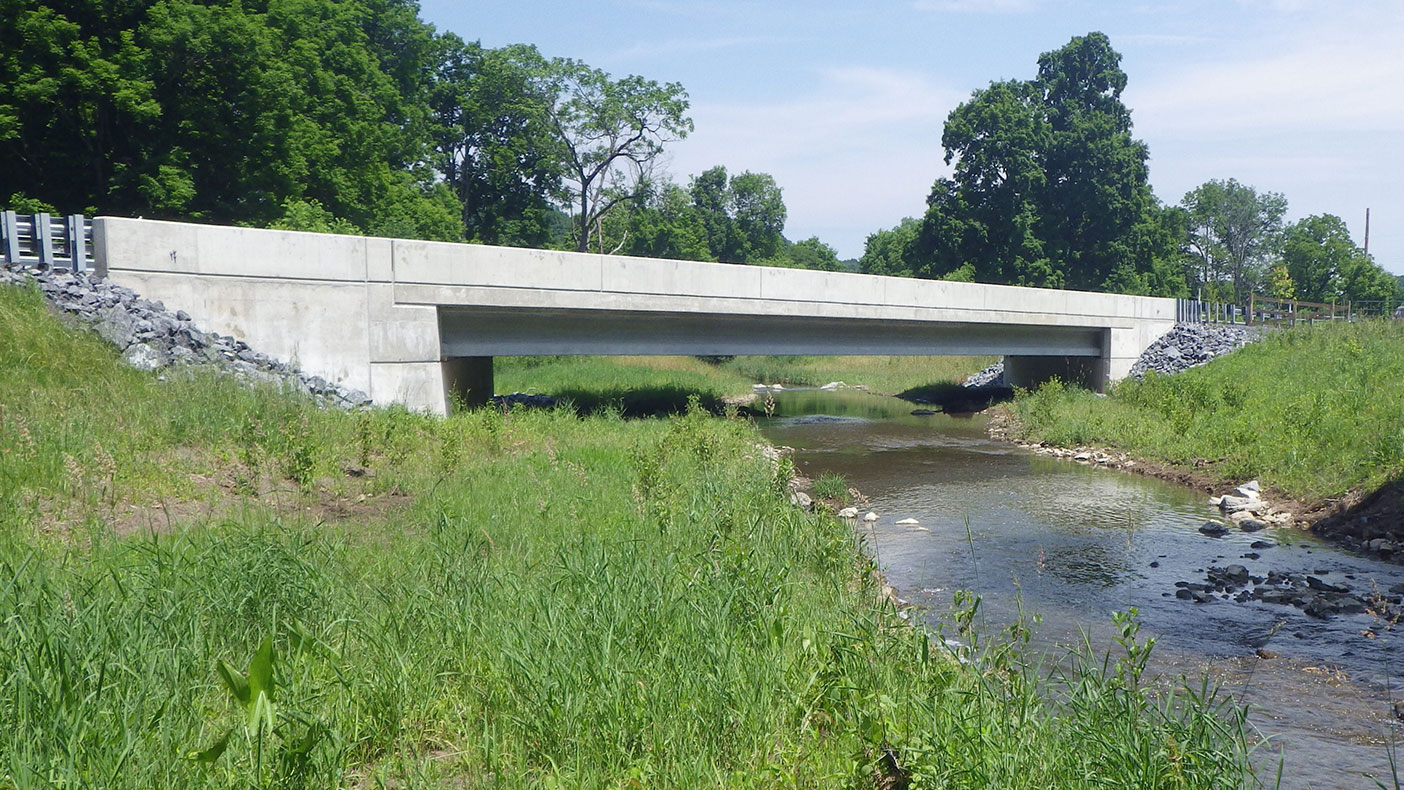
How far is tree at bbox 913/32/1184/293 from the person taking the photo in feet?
164

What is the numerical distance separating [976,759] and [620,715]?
1636mm

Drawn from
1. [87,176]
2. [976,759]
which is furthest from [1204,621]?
[87,176]

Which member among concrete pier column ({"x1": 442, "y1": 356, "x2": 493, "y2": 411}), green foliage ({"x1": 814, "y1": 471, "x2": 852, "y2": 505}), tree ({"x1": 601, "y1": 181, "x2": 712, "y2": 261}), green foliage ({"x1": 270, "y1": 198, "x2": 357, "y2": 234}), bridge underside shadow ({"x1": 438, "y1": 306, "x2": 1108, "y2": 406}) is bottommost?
green foliage ({"x1": 814, "y1": 471, "x2": 852, "y2": 505})

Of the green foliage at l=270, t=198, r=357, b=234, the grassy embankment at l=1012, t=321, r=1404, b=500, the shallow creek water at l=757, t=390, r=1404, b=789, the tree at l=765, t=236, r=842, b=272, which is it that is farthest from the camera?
the tree at l=765, t=236, r=842, b=272

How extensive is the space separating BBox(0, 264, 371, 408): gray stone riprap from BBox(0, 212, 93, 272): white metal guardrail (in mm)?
258

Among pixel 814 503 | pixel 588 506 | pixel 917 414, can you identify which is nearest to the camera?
pixel 588 506

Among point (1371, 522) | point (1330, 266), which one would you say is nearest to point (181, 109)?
point (1371, 522)

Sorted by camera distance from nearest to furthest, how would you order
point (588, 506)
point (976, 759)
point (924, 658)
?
point (976, 759)
point (924, 658)
point (588, 506)

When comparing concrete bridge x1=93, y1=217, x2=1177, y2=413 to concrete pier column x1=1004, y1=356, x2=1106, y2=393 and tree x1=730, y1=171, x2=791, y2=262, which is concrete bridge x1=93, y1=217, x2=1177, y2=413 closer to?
concrete pier column x1=1004, y1=356, x2=1106, y2=393

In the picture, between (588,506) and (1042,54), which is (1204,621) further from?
(1042,54)

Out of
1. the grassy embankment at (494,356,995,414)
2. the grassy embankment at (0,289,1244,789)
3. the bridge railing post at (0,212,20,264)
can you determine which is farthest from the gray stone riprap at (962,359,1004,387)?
the bridge railing post at (0,212,20,264)

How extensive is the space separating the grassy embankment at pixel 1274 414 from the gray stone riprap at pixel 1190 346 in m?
1.27

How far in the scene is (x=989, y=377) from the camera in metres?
37.9

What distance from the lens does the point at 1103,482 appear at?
57.9ft
